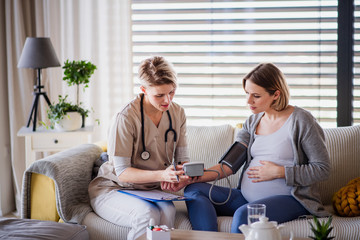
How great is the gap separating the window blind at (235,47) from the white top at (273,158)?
4.54 feet

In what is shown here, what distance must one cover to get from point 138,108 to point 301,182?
86cm

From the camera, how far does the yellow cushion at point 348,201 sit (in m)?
2.22

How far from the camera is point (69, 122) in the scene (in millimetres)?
3105

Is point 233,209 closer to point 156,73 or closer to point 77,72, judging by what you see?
point 156,73

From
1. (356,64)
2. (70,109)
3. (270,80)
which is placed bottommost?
(70,109)

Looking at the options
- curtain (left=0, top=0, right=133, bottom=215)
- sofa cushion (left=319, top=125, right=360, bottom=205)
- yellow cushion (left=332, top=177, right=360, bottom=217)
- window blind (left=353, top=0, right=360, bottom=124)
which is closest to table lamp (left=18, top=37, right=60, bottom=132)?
curtain (left=0, top=0, right=133, bottom=215)

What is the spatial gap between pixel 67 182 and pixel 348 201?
4.61 feet

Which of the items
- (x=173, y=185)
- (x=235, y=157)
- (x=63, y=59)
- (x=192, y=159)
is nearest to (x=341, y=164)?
(x=235, y=157)

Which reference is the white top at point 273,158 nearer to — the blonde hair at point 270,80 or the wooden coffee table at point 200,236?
the blonde hair at point 270,80

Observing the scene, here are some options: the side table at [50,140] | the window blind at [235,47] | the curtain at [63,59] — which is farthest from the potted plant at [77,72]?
Result: the window blind at [235,47]

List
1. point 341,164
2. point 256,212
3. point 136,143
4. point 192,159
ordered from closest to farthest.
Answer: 1. point 256,212
2. point 136,143
3. point 341,164
4. point 192,159

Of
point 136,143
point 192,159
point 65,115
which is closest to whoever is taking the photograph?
point 136,143

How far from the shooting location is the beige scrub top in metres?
2.21

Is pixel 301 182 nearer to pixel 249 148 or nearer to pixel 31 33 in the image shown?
pixel 249 148
